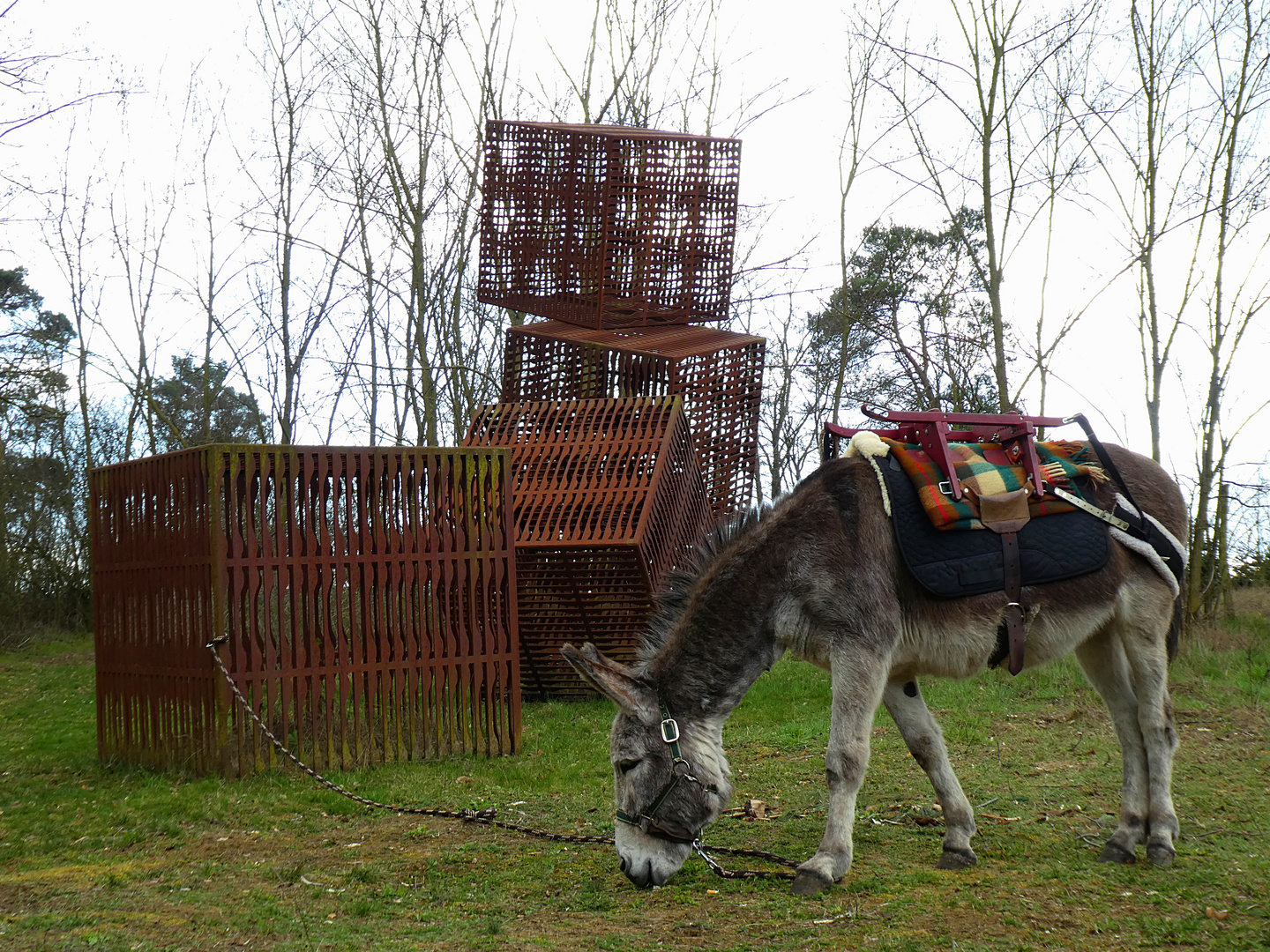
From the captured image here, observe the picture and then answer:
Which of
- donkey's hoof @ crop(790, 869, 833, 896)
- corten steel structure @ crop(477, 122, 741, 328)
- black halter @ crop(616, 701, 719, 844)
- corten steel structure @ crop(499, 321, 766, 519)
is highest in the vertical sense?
corten steel structure @ crop(477, 122, 741, 328)

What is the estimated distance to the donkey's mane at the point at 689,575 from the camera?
15.7ft

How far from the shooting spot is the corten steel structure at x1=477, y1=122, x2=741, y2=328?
35.8 feet

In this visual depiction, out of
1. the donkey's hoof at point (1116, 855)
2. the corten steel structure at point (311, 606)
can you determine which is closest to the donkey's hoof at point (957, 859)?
the donkey's hoof at point (1116, 855)

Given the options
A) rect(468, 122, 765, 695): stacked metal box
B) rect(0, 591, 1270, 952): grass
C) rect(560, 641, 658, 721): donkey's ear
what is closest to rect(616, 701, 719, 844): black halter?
rect(560, 641, 658, 721): donkey's ear

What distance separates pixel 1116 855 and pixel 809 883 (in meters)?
1.44

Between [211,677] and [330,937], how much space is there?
11.5 ft

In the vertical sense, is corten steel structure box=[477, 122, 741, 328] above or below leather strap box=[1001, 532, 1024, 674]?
above

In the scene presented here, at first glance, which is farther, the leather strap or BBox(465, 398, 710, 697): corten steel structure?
BBox(465, 398, 710, 697): corten steel structure

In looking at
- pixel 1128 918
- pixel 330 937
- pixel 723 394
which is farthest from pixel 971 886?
pixel 723 394

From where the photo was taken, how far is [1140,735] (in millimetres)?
5047

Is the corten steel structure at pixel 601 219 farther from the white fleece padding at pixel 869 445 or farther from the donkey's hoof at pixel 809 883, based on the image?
the donkey's hoof at pixel 809 883

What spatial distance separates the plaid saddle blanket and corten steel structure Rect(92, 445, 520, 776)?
375cm

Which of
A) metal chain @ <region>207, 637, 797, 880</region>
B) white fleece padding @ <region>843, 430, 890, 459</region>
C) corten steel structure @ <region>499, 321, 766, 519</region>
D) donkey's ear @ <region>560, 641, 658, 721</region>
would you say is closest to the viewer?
donkey's ear @ <region>560, 641, 658, 721</region>

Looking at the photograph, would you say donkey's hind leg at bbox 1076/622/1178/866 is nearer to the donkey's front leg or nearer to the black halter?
the donkey's front leg
